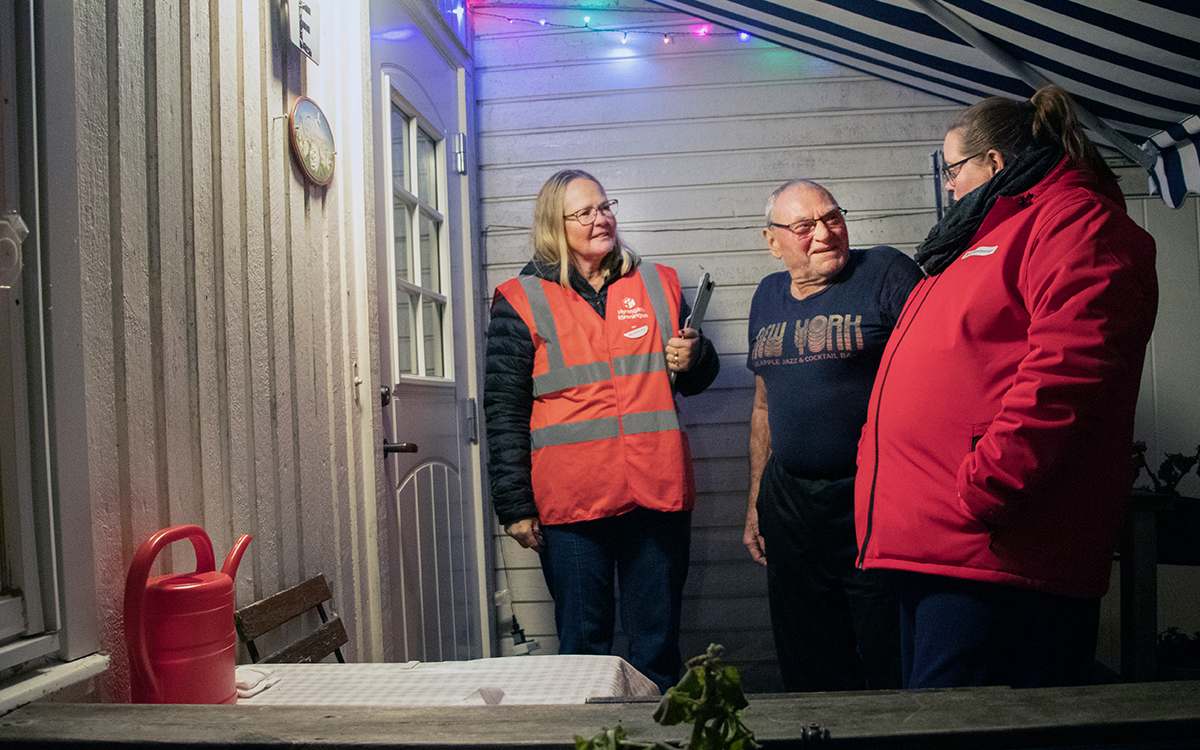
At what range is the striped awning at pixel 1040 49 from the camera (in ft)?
6.95

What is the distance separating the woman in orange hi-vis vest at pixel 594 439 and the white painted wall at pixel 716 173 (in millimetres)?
910

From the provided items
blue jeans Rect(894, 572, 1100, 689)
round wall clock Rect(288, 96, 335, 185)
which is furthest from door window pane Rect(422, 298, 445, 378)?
blue jeans Rect(894, 572, 1100, 689)

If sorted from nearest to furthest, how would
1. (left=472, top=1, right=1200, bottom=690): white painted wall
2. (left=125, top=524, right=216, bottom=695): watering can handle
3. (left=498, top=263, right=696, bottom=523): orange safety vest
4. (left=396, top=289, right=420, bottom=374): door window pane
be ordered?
(left=125, top=524, right=216, bottom=695): watering can handle, (left=498, top=263, right=696, bottom=523): orange safety vest, (left=396, top=289, right=420, bottom=374): door window pane, (left=472, top=1, right=1200, bottom=690): white painted wall

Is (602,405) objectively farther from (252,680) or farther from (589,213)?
(252,680)

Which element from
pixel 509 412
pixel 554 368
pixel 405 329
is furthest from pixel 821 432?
pixel 405 329

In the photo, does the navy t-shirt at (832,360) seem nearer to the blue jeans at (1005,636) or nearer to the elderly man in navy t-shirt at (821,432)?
the elderly man in navy t-shirt at (821,432)

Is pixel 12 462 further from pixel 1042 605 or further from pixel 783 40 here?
pixel 783 40

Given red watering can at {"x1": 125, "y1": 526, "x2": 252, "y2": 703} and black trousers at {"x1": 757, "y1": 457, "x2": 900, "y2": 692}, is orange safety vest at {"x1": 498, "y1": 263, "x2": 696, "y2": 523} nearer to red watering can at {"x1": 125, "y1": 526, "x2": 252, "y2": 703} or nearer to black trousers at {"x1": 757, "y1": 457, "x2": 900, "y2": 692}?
black trousers at {"x1": 757, "y1": 457, "x2": 900, "y2": 692}

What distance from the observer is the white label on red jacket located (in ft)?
4.21

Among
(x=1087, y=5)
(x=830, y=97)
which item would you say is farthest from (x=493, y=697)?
(x=830, y=97)

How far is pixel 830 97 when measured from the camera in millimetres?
3053

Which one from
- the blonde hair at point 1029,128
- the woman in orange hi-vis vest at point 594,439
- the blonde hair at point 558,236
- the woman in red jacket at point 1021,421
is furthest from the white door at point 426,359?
the blonde hair at point 1029,128

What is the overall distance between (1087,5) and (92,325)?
2.54 metres

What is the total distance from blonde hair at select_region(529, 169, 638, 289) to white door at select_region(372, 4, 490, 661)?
0.46 meters
